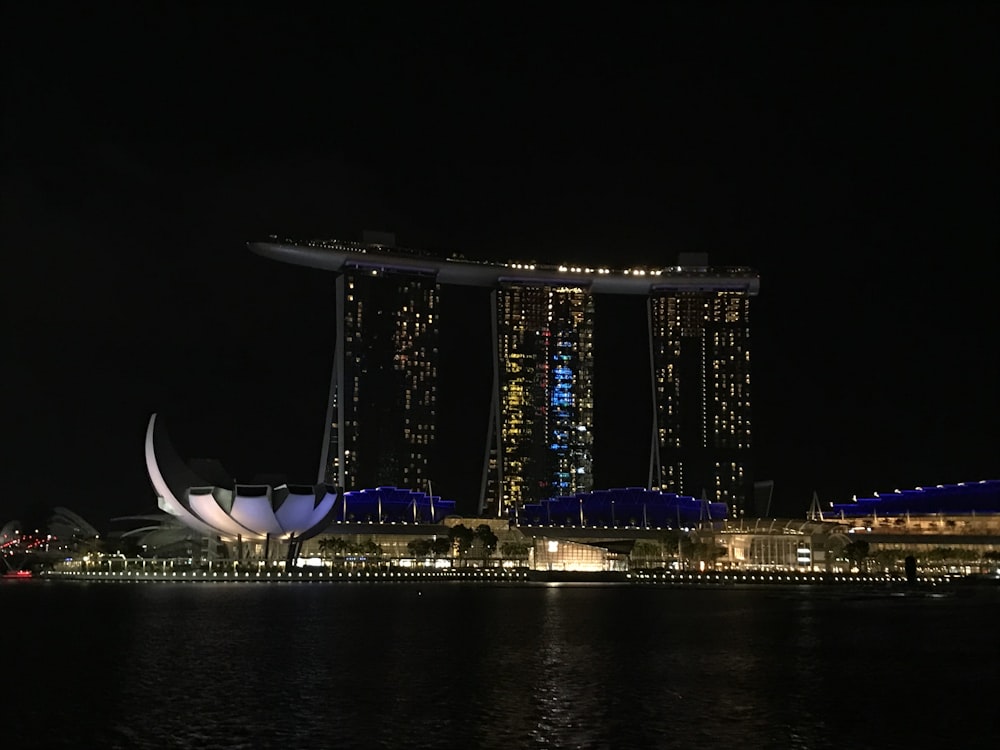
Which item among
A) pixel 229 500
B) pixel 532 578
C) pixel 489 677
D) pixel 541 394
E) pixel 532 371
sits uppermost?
pixel 532 371

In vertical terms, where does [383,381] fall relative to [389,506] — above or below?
above

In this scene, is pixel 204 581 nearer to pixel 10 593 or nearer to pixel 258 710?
pixel 10 593

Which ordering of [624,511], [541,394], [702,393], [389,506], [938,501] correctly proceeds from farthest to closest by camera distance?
[702,393] → [541,394] → [389,506] → [624,511] → [938,501]

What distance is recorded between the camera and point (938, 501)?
472 feet

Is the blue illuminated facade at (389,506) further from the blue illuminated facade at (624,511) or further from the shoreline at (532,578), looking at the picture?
the shoreline at (532,578)

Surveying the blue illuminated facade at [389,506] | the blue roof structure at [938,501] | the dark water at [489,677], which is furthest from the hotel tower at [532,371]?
the dark water at [489,677]

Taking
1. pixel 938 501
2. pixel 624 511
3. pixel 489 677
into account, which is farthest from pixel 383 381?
pixel 489 677

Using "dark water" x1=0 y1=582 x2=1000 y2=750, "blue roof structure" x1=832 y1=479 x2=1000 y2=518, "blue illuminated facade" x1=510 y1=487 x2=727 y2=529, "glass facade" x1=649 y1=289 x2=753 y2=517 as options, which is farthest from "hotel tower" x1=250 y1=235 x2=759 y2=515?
"dark water" x1=0 y1=582 x2=1000 y2=750

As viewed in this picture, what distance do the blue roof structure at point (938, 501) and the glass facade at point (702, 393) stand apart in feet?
76.4

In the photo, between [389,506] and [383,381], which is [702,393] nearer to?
[383,381]

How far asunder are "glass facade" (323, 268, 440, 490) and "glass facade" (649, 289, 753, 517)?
33.2 metres

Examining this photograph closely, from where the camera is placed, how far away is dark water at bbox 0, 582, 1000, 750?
3067 cm

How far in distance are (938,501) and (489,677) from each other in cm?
11516

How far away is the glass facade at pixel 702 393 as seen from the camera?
172m
